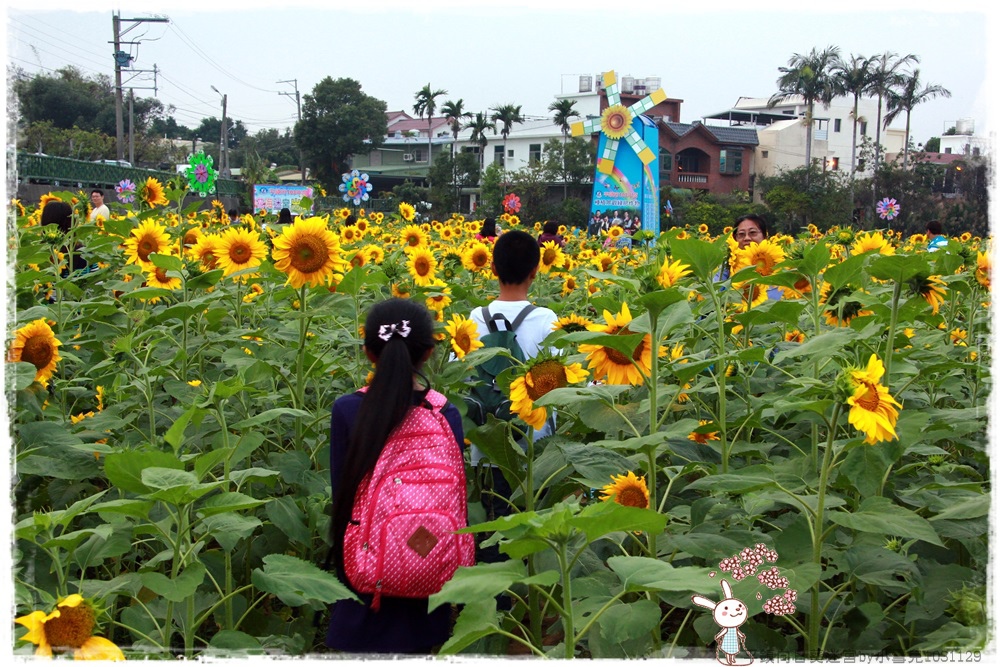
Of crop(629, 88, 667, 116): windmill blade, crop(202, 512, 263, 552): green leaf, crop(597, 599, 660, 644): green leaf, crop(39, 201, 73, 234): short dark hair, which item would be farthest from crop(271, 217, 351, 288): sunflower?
crop(629, 88, 667, 116): windmill blade

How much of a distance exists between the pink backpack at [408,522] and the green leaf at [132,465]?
47cm

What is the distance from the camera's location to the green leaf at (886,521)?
175 cm

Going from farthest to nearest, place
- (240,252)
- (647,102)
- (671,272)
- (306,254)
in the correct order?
1. (647,102)
2. (240,252)
3. (306,254)
4. (671,272)

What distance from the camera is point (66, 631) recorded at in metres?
1.46

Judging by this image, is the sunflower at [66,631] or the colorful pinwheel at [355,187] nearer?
the sunflower at [66,631]

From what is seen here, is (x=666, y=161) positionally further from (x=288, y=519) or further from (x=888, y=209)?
(x=288, y=519)

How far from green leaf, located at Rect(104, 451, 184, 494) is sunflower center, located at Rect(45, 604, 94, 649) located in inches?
11.0

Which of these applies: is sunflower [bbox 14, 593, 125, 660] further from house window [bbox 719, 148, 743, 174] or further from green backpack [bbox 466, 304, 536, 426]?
house window [bbox 719, 148, 743, 174]

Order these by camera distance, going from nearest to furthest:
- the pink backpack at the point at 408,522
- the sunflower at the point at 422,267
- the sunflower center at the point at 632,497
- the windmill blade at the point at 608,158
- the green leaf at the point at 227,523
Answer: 1. the green leaf at the point at 227,523
2. the pink backpack at the point at 408,522
3. the sunflower center at the point at 632,497
4. the sunflower at the point at 422,267
5. the windmill blade at the point at 608,158

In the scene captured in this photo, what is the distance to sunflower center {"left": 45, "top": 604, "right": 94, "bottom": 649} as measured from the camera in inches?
57.2

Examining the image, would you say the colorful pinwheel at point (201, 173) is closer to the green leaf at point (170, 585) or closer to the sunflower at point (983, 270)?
the sunflower at point (983, 270)

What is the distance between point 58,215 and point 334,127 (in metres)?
42.7

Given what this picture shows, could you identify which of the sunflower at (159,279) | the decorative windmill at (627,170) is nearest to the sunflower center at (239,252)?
the sunflower at (159,279)
